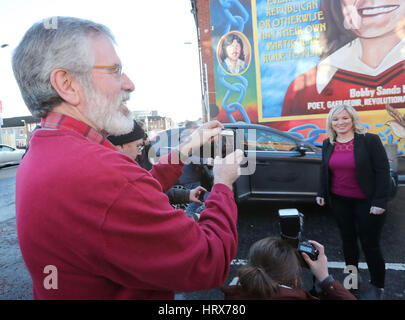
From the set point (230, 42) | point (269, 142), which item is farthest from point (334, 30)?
point (269, 142)

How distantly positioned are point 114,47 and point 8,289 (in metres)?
3.10

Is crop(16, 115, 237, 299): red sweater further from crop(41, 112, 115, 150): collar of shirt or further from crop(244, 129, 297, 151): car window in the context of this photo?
crop(244, 129, 297, 151): car window

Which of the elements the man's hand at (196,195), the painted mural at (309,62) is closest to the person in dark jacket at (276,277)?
the man's hand at (196,195)

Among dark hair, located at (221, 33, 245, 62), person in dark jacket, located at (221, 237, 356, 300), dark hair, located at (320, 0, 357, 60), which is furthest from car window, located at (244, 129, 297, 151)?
dark hair, located at (320, 0, 357, 60)

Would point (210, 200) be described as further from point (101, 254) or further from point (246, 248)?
point (246, 248)

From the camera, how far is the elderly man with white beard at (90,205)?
74 centimetres

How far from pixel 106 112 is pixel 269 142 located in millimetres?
3974

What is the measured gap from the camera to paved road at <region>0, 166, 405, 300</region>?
8.73ft

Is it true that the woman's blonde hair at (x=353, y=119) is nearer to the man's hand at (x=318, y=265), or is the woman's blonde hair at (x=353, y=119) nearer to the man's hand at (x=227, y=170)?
the man's hand at (x=318, y=265)

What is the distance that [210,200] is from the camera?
3.31 ft

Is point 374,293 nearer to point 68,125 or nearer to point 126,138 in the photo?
point 126,138

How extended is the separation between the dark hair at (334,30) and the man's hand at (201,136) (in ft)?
26.7
